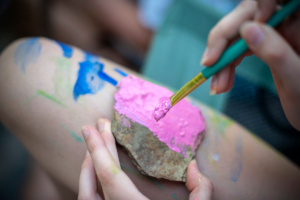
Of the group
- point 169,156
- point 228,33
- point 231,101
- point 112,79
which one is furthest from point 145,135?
point 231,101

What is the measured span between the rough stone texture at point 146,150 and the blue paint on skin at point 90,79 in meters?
0.13

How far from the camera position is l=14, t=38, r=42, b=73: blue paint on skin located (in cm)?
60

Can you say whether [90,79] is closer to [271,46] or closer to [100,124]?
[100,124]

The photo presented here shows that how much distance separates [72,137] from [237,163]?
1.70 ft

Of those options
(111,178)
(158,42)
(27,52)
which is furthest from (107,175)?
(158,42)

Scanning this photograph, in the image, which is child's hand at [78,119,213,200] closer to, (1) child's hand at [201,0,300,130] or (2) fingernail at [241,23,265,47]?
(1) child's hand at [201,0,300,130]

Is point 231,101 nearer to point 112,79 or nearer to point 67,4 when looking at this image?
point 112,79

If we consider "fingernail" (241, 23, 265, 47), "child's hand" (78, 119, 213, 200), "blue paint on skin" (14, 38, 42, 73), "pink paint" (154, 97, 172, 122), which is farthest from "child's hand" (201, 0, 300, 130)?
"blue paint on skin" (14, 38, 42, 73)

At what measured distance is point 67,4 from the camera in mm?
1200

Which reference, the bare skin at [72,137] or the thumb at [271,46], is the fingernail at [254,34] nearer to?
the thumb at [271,46]

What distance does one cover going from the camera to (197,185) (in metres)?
0.50

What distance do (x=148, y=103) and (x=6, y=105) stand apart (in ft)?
1.41

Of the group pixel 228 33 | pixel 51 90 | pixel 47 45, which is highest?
pixel 228 33

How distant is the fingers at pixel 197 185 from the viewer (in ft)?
1.55
